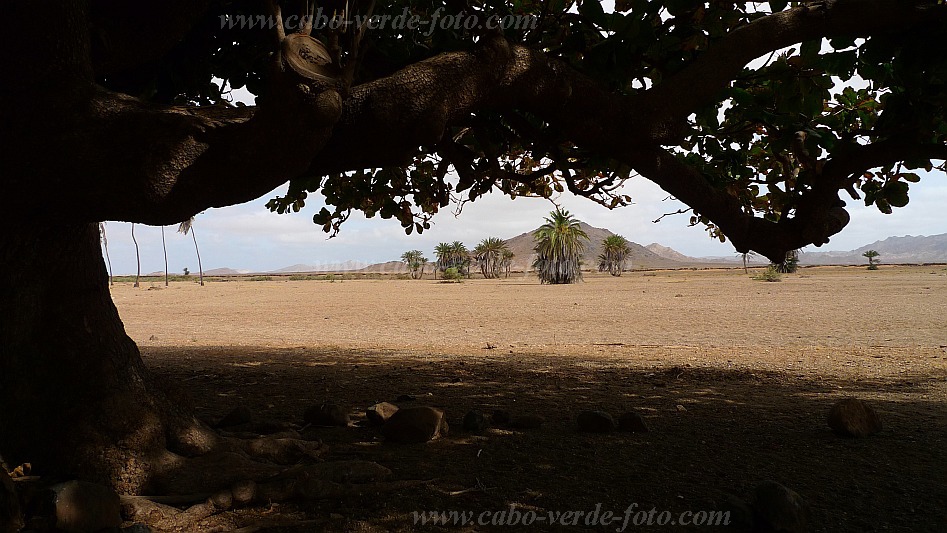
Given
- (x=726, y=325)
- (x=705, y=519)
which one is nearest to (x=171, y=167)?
(x=705, y=519)

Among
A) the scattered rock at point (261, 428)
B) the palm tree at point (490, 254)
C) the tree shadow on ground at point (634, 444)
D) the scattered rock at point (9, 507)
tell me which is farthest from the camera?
the palm tree at point (490, 254)

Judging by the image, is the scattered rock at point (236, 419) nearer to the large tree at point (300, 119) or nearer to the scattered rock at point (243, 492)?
the large tree at point (300, 119)

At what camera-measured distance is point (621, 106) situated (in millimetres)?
4184

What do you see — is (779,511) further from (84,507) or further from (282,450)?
(84,507)

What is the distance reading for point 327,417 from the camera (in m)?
4.96

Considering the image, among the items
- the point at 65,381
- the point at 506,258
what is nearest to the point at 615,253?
the point at 506,258

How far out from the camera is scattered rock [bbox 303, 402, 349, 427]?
4965 millimetres

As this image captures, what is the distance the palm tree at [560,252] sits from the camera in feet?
208

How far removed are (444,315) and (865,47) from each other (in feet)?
62.5

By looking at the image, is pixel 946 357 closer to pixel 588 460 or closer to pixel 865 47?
pixel 865 47

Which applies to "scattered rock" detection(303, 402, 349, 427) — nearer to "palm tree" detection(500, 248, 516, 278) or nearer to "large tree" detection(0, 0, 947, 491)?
"large tree" detection(0, 0, 947, 491)

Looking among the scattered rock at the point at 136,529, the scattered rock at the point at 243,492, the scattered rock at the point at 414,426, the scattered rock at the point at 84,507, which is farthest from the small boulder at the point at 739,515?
the scattered rock at the point at 84,507

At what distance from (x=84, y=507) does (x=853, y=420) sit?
521 centimetres

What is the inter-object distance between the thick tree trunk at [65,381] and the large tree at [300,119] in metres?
0.01
